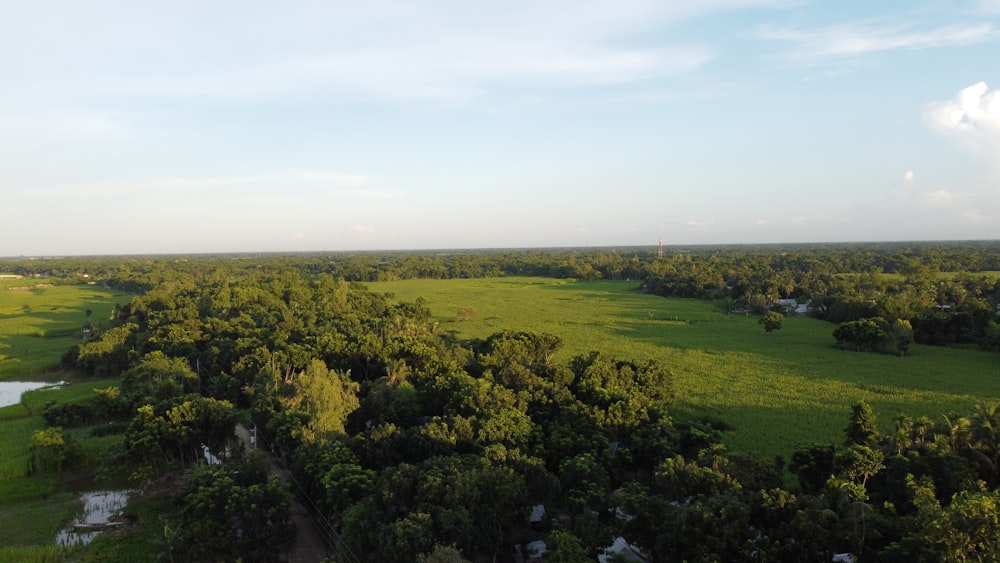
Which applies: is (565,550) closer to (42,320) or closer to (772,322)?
(772,322)

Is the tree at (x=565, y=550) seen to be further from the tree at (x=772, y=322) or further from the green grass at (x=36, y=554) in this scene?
the tree at (x=772, y=322)

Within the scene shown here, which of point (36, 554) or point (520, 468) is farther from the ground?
point (520, 468)

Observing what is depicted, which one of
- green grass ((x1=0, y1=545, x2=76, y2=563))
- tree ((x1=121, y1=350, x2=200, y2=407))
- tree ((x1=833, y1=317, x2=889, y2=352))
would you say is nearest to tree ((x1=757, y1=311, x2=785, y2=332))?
tree ((x1=833, y1=317, x2=889, y2=352))

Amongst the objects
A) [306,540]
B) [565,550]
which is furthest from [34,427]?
[565,550]

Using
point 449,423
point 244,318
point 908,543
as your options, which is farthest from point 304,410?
point 244,318

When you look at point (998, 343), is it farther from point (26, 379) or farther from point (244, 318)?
point (26, 379)
